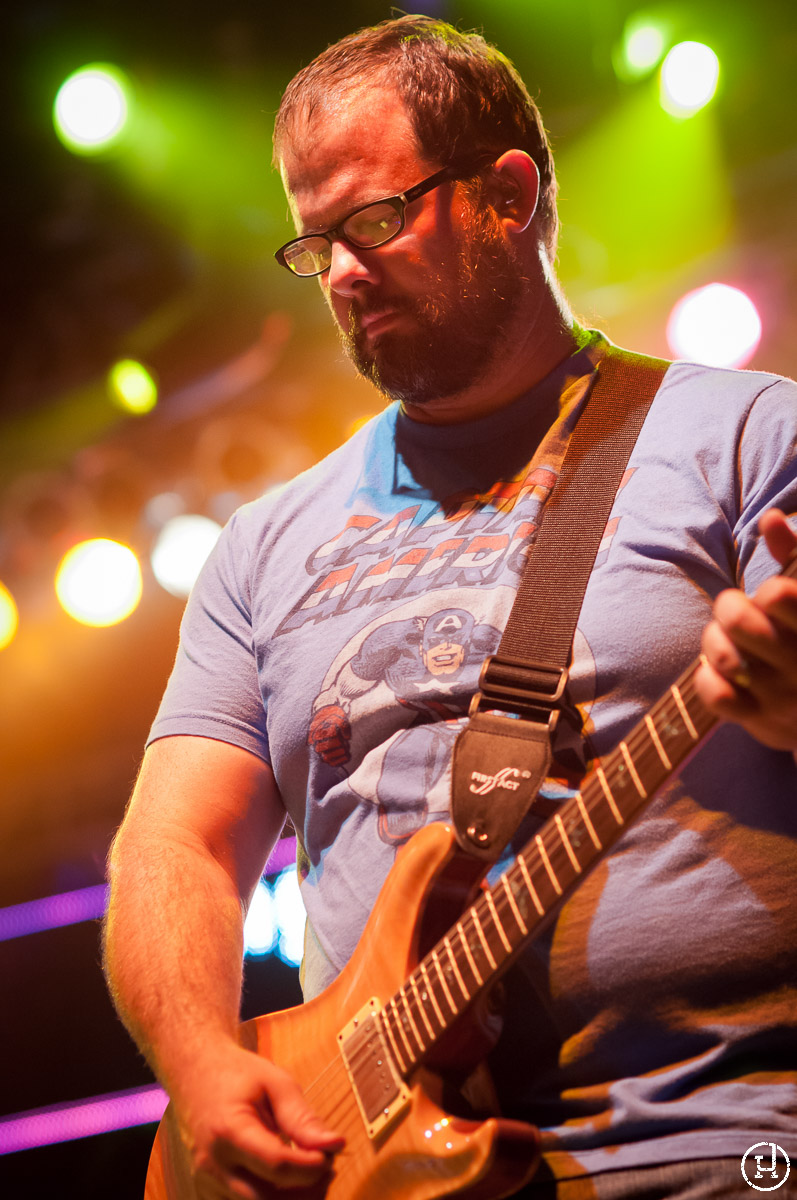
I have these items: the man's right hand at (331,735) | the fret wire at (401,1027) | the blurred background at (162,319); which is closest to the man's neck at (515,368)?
the man's right hand at (331,735)

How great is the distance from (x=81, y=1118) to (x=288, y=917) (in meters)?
1.14

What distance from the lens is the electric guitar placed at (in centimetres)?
107

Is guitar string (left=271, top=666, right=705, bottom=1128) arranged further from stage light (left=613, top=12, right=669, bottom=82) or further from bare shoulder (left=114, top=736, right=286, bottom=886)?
stage light (left=613, top=12, right=669, bottom=82)

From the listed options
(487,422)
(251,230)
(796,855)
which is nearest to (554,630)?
(796,855)

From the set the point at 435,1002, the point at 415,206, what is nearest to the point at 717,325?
the point at 415,206

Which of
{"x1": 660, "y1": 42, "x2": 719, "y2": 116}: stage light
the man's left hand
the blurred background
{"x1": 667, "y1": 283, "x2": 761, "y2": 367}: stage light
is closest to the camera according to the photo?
the man's left hand

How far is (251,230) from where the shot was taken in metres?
3.86

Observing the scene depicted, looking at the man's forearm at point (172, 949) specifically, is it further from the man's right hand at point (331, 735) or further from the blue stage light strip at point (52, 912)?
the blue stage light strip at point (52, 912)

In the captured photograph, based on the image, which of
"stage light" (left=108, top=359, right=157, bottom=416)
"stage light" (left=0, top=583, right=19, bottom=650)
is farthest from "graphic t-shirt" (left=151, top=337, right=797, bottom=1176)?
"stage light" (left=0, top=583, right=19, bottom=650)

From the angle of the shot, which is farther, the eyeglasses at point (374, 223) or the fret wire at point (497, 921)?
the eyeglasses at point (374, 223)

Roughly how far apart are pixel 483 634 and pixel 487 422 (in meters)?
0.55

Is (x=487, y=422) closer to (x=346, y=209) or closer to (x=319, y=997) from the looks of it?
(x=346, y=209)

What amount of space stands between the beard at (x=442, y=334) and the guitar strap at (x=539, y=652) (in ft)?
0.96

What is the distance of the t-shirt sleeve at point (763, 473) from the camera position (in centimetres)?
138
